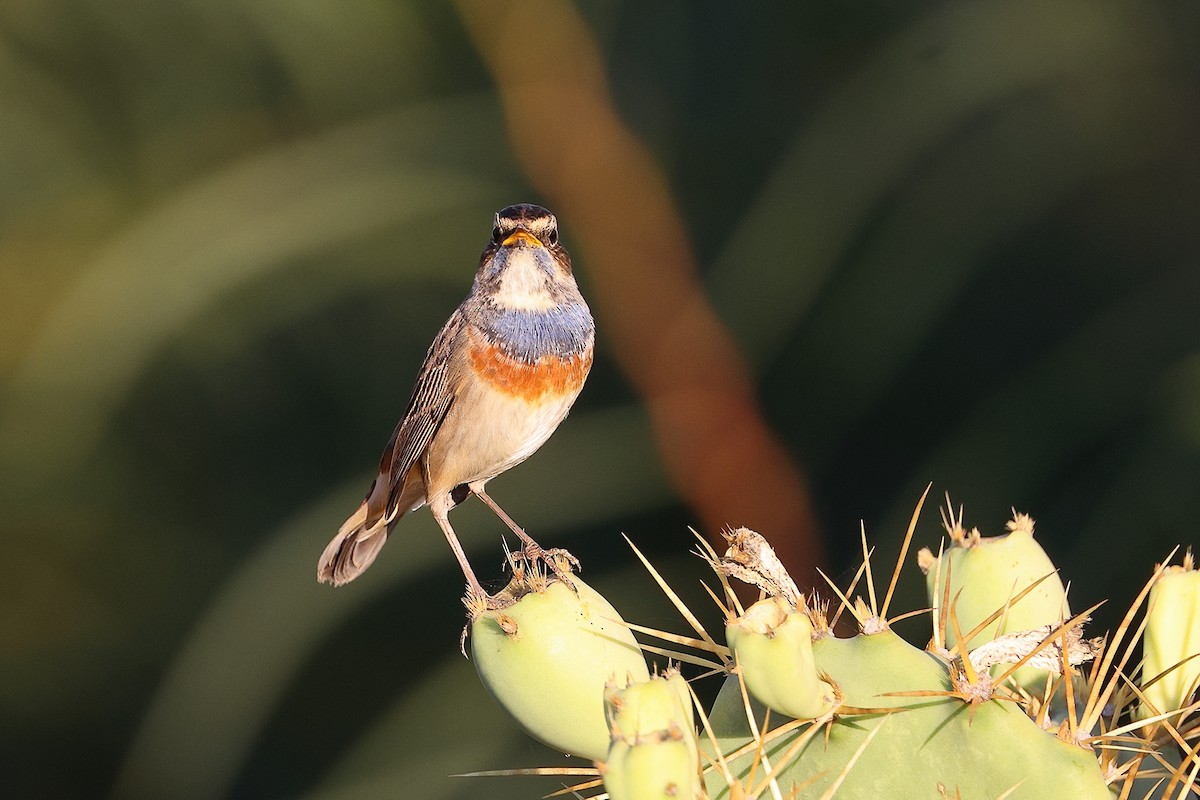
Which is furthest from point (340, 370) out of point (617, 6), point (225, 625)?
point (617, 6)

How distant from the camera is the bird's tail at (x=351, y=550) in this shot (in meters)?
3.23

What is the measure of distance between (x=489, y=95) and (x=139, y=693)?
105 inches

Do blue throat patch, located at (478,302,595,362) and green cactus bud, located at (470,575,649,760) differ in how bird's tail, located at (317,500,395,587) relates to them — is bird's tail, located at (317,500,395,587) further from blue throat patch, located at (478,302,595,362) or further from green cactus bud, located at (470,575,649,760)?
green cactus bud, located at (470,575,649,760)

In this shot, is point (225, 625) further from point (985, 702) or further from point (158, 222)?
point (985, 702)

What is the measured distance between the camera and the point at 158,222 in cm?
468

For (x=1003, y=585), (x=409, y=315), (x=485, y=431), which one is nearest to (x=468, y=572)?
(x=485, y=431)

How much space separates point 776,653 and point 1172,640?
835 mm

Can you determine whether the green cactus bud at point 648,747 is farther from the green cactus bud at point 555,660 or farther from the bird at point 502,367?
the bird at point 502,367

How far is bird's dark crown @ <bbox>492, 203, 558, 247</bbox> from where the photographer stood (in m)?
2.97

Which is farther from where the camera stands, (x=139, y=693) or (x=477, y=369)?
(x=139, y=693)

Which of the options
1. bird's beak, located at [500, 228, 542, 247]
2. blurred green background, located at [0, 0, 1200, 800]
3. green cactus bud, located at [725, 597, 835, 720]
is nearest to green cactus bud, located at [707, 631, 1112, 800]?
green cactus bud, located at [725, 597, 835, 720]

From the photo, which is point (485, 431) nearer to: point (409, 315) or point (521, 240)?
point (521, 240)

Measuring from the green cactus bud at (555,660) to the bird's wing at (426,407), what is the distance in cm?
132

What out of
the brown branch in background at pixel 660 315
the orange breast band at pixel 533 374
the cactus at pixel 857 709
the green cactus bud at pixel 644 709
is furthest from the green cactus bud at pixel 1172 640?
the brown branch in background at pixel 660 315
